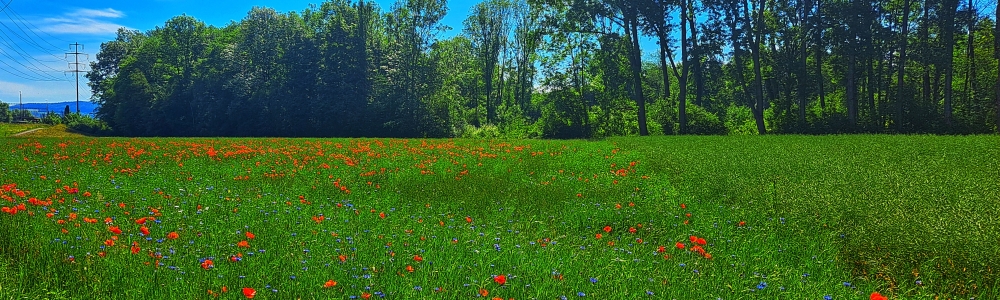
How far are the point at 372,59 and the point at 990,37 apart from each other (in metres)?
53.0

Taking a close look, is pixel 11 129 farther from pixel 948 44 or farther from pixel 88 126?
pixel 948 44

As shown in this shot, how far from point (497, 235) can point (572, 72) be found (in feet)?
135

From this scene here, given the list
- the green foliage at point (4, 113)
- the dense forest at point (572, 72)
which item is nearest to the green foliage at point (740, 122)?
the dense forest at point (572, 72)

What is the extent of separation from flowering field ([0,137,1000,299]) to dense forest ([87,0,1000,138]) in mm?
31556

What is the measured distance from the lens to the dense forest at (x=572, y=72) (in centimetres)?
3659

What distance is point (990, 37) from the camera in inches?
1480

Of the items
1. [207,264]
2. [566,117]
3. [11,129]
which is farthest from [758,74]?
[11,129]

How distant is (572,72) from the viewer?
45562mm

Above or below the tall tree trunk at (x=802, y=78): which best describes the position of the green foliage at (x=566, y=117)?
below

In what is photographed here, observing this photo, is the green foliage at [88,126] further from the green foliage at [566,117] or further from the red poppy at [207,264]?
the red poppy at [207,264]

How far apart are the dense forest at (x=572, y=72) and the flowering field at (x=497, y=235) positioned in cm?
3156

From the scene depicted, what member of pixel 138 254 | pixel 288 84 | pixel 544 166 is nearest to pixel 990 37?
pixel 544 166

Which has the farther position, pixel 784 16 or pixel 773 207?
pixel 784 16

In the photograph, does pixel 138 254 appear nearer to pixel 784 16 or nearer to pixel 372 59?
pixel 784 16
